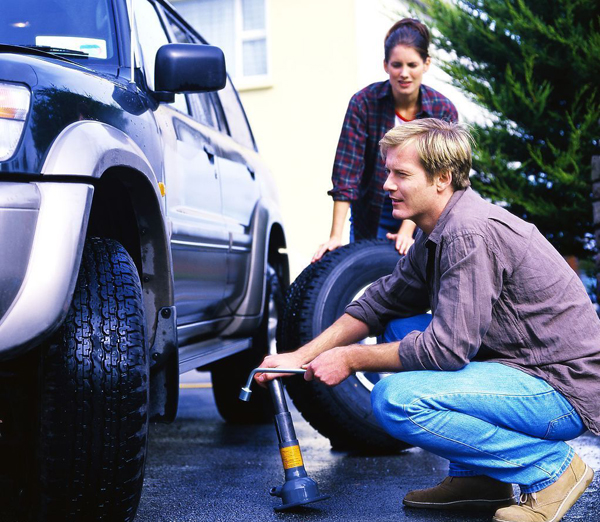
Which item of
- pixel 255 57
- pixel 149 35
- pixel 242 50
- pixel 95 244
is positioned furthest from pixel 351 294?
pixel 242 50

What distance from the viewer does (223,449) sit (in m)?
4.06

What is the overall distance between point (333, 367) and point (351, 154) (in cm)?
179

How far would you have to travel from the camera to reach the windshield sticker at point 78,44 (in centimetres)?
297

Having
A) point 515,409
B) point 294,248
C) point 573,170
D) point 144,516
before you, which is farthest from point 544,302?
point 294,248

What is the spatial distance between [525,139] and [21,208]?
5.24m

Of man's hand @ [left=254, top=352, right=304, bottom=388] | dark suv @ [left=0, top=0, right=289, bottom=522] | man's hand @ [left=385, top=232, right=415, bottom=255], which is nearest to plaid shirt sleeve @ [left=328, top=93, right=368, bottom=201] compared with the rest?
man's hand @ [left=385, top=232, right=415, bottom=255]

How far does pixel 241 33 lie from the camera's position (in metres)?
11.9

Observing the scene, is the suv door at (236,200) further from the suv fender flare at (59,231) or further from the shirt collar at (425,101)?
the suv fender flare at (59,231)

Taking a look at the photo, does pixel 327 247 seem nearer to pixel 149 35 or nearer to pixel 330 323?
pixel 330 323

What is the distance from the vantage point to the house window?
39.0 feet

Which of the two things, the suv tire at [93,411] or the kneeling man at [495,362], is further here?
the kneeling man at [495,362]

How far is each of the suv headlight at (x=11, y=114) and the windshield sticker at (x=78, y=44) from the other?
892 millimetres

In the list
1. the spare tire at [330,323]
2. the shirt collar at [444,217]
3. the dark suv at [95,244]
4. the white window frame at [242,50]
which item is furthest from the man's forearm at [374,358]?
the white window frame at [242,50]

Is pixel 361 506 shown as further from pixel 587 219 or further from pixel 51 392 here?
pixel 587 219
